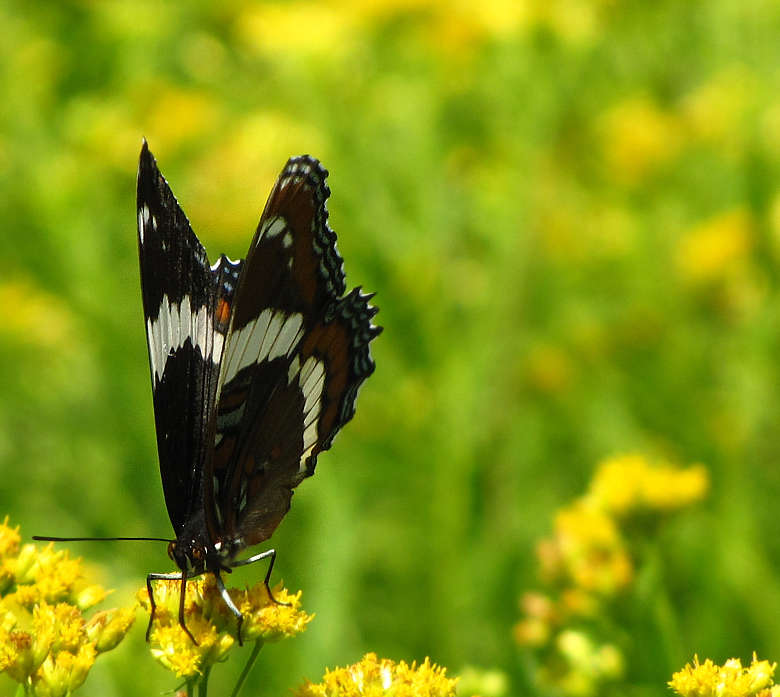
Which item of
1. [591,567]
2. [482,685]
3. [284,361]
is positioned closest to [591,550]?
[591,567]

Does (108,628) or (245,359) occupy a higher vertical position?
(245,359)

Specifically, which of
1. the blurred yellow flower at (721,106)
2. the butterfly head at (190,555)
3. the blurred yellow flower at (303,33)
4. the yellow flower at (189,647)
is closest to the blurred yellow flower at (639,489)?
the butterfly head at (190,555)

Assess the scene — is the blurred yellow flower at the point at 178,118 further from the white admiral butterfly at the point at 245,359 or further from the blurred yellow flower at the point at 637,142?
the white admiral butterfly at the point at 245,359

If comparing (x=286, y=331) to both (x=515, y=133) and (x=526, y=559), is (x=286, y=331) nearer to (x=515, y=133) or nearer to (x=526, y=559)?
(x=526, y=559)

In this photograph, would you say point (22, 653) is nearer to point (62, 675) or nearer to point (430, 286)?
point (62, 675)

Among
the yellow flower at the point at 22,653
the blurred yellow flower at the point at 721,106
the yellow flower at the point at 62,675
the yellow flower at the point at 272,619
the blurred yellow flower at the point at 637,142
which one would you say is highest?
the blurred yellow flower at the point at 637,142

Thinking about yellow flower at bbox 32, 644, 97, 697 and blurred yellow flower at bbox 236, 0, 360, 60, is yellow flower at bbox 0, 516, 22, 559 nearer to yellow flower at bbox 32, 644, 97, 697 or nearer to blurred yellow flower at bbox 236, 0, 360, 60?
yellow flower at bbox 32, 644, 97, 697
